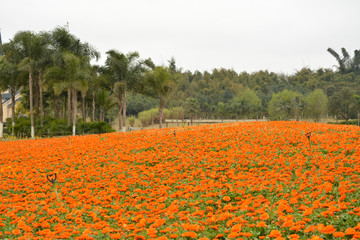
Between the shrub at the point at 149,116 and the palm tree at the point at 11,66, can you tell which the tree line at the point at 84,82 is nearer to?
the palm tree at the point at 11,66

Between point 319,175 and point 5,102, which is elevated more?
point 5,102

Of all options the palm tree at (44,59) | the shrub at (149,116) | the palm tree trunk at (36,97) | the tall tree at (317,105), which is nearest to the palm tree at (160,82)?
the palm tree at (44,59)

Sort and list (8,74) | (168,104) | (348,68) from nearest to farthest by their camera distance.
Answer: (8,74) < (168,104) < (348,68)

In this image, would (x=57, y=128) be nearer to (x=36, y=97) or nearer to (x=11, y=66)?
(x=36, y=97)

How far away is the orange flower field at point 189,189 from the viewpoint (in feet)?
15.5

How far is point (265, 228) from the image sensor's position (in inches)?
183

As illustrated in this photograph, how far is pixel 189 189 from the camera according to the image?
6574mm

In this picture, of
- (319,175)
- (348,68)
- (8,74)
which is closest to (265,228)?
(319,175)

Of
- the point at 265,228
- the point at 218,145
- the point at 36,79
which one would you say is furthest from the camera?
the point at 36,79

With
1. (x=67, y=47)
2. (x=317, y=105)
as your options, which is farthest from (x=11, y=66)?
(x=317, y=105)

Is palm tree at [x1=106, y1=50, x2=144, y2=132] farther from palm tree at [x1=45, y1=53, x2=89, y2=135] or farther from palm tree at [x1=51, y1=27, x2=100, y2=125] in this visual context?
palm tree at [x1=45, y1=53, x2=89, y2=135]

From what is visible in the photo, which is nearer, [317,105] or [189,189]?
[189,189]

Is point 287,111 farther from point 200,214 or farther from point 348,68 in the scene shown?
point 200,214

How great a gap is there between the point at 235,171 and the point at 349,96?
62192 millimetres
